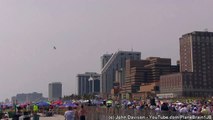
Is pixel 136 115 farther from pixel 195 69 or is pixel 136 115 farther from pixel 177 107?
pixel 195 69

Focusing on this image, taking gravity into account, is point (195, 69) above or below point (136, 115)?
above

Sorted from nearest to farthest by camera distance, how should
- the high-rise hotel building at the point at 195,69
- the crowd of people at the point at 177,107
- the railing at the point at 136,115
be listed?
the railing at the point at 136,115
the crowd of people at the point at 177,107
the high-rise hotel building at the point at 195,69

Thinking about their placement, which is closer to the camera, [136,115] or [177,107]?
[136,115]

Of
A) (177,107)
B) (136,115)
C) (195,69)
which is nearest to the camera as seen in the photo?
(136,115)

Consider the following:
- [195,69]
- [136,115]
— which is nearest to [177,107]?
[136,115]

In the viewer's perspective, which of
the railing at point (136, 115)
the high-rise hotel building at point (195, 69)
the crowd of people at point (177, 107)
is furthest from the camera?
the high-rise hotel building at point (195, 69)

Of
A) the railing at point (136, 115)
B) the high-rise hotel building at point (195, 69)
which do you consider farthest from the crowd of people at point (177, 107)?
the high-rise hotel building at point (195, 69)

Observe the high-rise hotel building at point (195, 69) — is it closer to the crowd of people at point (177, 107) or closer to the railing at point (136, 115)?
the crowd of people at point (177, 107)

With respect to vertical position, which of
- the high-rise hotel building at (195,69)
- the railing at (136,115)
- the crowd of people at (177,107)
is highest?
the high-rise hotel building at (195,69)

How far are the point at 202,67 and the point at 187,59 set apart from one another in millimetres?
9044

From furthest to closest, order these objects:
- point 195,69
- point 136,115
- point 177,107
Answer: point 195,69 < point 177,107 < point 136,115

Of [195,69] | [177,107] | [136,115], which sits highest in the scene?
[195,69]

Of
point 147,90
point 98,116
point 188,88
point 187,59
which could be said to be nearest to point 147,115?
point 98,116

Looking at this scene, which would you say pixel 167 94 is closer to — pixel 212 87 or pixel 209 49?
pixel 212 87
